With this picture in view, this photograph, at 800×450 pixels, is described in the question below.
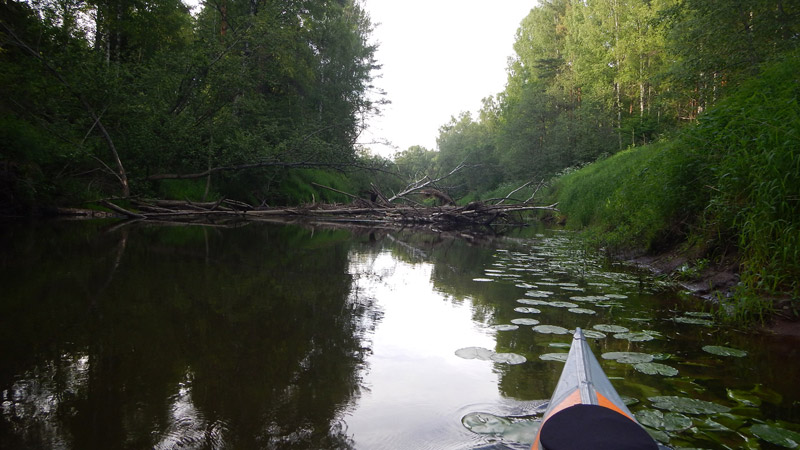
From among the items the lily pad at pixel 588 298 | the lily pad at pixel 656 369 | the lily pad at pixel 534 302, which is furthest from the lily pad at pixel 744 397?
the lily pad at pixel 588 298

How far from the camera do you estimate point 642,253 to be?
245 inches

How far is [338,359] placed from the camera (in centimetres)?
222

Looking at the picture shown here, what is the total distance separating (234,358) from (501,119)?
4505 centimetres

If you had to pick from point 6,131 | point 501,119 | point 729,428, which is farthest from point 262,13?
point 501,119

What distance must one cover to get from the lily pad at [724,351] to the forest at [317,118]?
0.72 m

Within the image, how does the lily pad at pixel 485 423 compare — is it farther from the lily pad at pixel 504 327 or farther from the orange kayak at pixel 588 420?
the lily pad at pixel 504 327

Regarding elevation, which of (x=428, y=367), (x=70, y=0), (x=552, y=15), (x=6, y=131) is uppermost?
(x=552, y=15)

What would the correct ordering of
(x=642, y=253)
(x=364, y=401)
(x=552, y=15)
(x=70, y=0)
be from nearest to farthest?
(x=364, y=401) → (x=642, y=253) → (x=70, y=0) → (x=552, y=15)

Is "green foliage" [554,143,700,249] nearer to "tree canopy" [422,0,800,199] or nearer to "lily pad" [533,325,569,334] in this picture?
"lily pad" [533,325,569,334]

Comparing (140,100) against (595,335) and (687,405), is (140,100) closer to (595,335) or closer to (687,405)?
(595,335)

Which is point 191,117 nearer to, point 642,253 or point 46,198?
point 46,198

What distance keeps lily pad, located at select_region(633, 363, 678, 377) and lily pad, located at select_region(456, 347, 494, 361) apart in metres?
0.74

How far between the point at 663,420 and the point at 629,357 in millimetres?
741

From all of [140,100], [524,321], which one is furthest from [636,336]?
[140,100]
